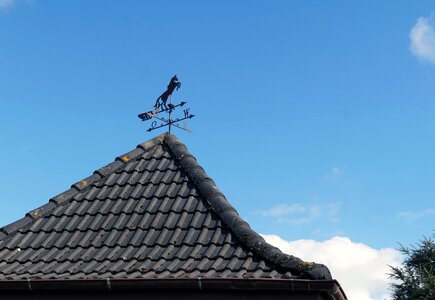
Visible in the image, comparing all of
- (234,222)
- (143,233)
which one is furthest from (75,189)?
(234,222)

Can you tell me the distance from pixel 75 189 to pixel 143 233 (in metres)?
1.50

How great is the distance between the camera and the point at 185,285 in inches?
200

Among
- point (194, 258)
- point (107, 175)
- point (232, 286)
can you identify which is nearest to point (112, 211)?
point (107, 175)

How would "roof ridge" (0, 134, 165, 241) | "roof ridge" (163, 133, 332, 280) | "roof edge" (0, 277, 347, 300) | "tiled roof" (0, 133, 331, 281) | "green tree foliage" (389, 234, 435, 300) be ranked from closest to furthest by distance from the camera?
"roof edge" (0, 277, 347, 300) → "roof ridge" (163, 133, 332, 280) → "tiled roof" (0, 133, 331, 281) → "roof ridge" (0, 134, 165, 241) → "green tree foliage" (389, 234, 435, 300)

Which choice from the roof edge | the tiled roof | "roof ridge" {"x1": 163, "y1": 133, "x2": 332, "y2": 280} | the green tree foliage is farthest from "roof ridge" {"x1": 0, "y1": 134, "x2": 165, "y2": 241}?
the green tree foliage

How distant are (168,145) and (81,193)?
1.27m

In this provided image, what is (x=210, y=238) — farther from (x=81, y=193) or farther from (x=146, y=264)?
(x=81, y=193)

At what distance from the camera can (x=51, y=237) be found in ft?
20.9

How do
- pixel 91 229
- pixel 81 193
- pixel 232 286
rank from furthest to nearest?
1. pixel 81 193
2. pixel 91 229
3. pixel 232 286

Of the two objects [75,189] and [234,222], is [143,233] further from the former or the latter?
[75,189]

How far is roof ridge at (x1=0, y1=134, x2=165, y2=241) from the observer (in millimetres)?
6695

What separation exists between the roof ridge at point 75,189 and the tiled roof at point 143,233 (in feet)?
0.04

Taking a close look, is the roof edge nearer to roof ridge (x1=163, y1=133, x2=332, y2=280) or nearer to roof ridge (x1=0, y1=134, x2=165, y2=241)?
roof ridge (x1=163, y1=133, x2=332, y2=280)

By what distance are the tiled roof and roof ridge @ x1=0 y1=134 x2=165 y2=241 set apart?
12 mm
